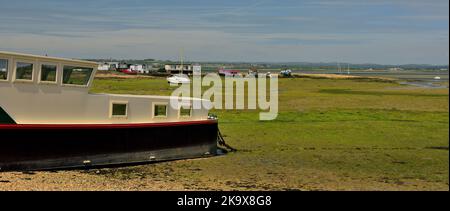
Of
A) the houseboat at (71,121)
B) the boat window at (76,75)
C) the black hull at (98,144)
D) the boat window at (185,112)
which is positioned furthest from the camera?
the boat window at (185,112)

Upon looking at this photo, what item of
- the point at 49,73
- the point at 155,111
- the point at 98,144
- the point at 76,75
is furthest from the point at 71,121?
the point at 155,111

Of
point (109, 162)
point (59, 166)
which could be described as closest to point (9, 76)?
point (59, 166)

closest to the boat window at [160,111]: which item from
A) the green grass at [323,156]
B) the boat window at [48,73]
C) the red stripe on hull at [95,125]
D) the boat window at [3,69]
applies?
the red stripe on hull at [95,125]

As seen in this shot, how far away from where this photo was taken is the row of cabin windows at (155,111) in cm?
1856

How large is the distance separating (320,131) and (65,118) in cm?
1623

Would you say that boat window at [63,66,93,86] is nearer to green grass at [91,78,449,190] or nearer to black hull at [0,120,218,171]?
black hull at [0,120,218,171]

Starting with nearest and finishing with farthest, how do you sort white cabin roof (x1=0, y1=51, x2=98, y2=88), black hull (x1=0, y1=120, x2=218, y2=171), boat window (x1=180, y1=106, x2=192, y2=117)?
white cabin roof (x1=0, y1=51, x2=98, y2=88)
black hull (x1=0, y1=120, x2=218, y2=171)
boat window (x1=180, y1=106, x2=192, y2=117)

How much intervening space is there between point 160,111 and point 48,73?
195 inches

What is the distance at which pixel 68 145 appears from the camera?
683 inches

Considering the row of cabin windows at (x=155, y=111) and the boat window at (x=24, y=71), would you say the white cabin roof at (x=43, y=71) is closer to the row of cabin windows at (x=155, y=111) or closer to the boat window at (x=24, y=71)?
the boat window at (x=24, y=71)

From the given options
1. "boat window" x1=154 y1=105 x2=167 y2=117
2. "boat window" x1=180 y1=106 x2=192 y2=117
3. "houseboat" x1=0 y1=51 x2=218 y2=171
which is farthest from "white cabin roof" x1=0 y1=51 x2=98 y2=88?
"boat window" x1=180 y1=106 x2=192 y2=117

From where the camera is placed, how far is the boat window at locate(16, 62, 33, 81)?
15938 millimetres
